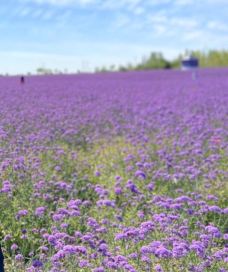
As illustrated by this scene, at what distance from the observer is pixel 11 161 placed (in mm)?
5355

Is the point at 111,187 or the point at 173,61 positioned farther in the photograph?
the point at 173,61

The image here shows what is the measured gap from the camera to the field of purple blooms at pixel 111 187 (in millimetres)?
3715

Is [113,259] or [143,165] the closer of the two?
[113,259]

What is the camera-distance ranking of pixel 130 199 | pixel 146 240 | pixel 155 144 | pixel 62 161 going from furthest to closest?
pixel 155 144 < pixel 62 161 < pixel 130 199 < pixel 146 240

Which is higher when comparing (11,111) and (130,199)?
(11,111)

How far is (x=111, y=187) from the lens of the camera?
620 cm

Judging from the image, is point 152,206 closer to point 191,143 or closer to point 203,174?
point 203,174

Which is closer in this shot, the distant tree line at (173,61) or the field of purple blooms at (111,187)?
the field of purple blooms at (111,187)

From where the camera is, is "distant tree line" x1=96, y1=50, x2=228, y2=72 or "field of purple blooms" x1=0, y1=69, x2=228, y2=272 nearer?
"field of purple blooms" x1=0, y1=69, x2=228, y2=272

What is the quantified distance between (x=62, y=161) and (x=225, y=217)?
6.46 feet

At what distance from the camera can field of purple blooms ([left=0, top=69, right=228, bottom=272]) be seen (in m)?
3.71

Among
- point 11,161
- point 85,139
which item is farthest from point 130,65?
point 11,161

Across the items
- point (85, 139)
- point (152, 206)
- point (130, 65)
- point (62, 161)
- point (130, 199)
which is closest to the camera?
point (152, 206)

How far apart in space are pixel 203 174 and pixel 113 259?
2.94 meters
